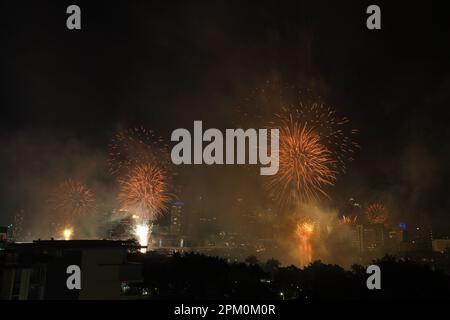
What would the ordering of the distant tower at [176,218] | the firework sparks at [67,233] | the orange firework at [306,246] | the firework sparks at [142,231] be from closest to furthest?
the firework sparks at [142,231] → the firework sparks at [67,233] → the orange firework at [306,246] → the distant tower at [176,218]

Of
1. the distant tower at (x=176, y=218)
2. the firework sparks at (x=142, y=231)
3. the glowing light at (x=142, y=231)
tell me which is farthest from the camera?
the distant tower at (x=176, y=218)

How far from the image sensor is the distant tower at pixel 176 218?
13738 cm

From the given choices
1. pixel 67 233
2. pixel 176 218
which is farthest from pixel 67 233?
pixel 176 218

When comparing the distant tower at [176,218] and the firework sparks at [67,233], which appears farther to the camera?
the distant tower at [176,218]

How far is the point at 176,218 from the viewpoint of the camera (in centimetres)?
14400

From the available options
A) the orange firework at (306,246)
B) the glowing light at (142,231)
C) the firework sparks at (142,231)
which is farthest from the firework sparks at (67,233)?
the orange firework at (306,246)

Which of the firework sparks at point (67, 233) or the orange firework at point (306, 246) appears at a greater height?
the firework sparks at point (67, 233)

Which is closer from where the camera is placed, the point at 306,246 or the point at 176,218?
the point at 306,246

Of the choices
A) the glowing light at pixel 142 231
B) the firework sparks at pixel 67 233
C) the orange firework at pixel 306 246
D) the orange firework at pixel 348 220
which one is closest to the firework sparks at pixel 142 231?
the glowing light at pixel 142 231

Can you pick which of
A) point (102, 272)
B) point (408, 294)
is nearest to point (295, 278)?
point (408, 294)

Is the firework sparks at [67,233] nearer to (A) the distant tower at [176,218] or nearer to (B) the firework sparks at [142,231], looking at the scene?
(B) the firework sparks at [142,231]

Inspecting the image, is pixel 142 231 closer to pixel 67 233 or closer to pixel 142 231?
pixel 142 231

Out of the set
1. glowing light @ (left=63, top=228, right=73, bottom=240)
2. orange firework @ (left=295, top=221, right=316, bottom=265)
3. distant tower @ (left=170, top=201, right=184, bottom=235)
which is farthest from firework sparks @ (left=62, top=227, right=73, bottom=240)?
distant tower @ (left=170, top=201, right=184, bottom=235)
